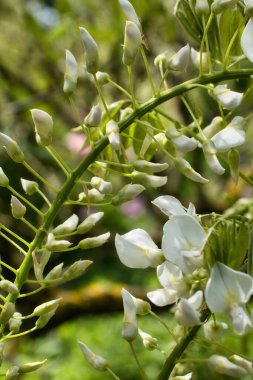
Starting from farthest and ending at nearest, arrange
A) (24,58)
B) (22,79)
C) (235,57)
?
(24,58) < (22,79) < (235,57)

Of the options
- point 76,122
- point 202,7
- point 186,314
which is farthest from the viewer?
point 76,122

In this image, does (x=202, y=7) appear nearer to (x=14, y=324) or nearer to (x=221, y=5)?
(x=221, y=5)

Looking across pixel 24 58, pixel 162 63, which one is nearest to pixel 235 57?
pixel 162 63

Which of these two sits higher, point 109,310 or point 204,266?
point 204,266

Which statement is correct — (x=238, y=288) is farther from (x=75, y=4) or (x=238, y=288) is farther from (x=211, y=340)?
(x=75, y=4)

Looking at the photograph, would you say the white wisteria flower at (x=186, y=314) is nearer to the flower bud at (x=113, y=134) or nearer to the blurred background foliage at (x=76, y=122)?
the flower bud at (x=113, y=134)

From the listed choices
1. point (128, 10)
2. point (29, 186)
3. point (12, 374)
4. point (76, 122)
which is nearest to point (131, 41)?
point (128, 10)

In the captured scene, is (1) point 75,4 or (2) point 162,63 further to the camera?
(1) point 75,4
